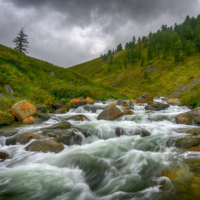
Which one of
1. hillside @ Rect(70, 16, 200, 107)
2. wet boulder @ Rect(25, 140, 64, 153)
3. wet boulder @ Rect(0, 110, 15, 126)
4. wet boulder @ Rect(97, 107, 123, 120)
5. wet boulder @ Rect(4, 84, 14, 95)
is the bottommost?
wet boulder @ Rect(25, 140, 64, 153)

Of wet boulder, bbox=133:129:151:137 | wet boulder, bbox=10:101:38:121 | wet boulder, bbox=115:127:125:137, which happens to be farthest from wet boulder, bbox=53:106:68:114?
wet boulder, bbox=133:129:151:137

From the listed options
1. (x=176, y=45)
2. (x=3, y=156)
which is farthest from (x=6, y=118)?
(x=176, y=45)

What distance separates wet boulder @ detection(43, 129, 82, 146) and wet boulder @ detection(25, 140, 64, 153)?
538 millimetres

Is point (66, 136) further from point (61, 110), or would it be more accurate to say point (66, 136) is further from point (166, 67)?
point (166, 67)

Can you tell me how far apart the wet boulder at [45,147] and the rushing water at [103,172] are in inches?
7.3

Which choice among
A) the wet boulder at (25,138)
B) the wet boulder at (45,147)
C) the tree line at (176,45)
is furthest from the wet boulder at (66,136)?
the tree line at (176,45)

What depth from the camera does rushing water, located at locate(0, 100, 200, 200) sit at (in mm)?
3666

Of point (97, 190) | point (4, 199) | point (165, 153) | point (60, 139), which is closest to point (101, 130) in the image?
point (60, 139)

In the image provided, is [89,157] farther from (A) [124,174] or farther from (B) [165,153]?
(B) [165,153]

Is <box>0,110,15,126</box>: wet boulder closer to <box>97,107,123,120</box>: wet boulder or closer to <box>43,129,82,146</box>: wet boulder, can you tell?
<box>43,129,82,146</box>: wet boulder

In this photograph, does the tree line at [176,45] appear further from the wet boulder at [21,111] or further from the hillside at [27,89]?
the wet boulder at [21,111]

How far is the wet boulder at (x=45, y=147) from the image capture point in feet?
18.9

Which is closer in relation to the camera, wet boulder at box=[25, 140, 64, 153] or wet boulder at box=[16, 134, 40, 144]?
wet boulder at box=[25, 140, 64, 153]

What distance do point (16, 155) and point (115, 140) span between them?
4.93 metres
